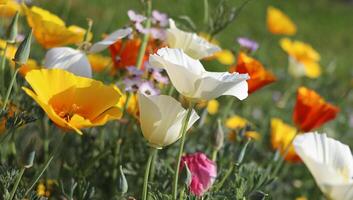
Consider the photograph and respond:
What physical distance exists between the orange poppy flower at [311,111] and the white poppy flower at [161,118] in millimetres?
533

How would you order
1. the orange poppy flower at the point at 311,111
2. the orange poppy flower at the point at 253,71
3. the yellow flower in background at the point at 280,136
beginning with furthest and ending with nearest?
the yellow flower in background at the point at 280,136, the orange poppy flower at the point at 311,111, the orange poppy flower at the point at 253,71

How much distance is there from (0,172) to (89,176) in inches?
14.0

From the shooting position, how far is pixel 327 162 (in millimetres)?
1055

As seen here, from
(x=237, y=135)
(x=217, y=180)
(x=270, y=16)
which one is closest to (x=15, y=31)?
(x=217, y=180)

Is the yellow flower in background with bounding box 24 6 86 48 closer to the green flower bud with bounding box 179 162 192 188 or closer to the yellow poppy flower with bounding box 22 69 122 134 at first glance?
the yellow poppy flower with bounding box 22 69 122 134

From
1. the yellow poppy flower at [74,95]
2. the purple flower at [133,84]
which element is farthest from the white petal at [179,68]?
the purple flower at [133,84]

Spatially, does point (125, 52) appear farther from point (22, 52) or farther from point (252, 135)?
point (252, 135)

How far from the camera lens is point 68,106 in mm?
1159

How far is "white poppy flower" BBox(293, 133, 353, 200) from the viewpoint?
955mm

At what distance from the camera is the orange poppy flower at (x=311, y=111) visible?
5.13 feet

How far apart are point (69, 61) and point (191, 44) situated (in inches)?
9.5

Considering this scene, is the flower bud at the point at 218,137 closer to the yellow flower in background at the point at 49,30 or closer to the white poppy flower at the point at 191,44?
the white poppy flower at the point at 191,44

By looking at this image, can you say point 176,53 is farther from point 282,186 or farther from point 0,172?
point 282,186

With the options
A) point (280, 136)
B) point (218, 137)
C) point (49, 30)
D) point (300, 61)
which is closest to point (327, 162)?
point (218, 137)
